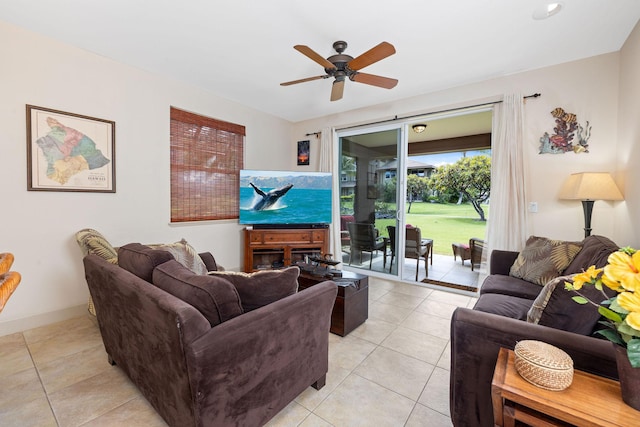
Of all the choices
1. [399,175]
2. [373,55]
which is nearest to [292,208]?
[399,175]

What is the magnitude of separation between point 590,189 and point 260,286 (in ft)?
9.60

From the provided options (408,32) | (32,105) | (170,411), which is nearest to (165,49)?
(32,105)

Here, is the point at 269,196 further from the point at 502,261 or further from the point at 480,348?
the point at 480,348

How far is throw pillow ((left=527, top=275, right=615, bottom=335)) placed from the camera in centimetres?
114

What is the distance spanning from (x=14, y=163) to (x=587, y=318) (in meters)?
4.05

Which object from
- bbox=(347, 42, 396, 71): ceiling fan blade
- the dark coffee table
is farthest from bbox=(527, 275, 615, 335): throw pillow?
bbox=(347, 42, 396, 71): ceiling fan blade

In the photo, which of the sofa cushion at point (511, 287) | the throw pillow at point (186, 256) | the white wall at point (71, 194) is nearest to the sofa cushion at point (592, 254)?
the sofa cushion at point (511, 287)

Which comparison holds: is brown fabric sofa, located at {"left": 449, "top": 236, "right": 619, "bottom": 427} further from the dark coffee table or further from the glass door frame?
the glass door frame

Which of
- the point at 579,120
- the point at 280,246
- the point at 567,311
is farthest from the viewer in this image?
the point at 280,246

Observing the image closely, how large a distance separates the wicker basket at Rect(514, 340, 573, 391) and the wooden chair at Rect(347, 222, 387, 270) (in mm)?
3255

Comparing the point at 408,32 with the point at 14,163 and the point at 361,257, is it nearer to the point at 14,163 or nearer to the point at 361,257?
the point at 361,257

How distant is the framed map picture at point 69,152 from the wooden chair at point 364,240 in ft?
10.6

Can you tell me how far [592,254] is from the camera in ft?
6.41

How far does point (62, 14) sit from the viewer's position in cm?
217
